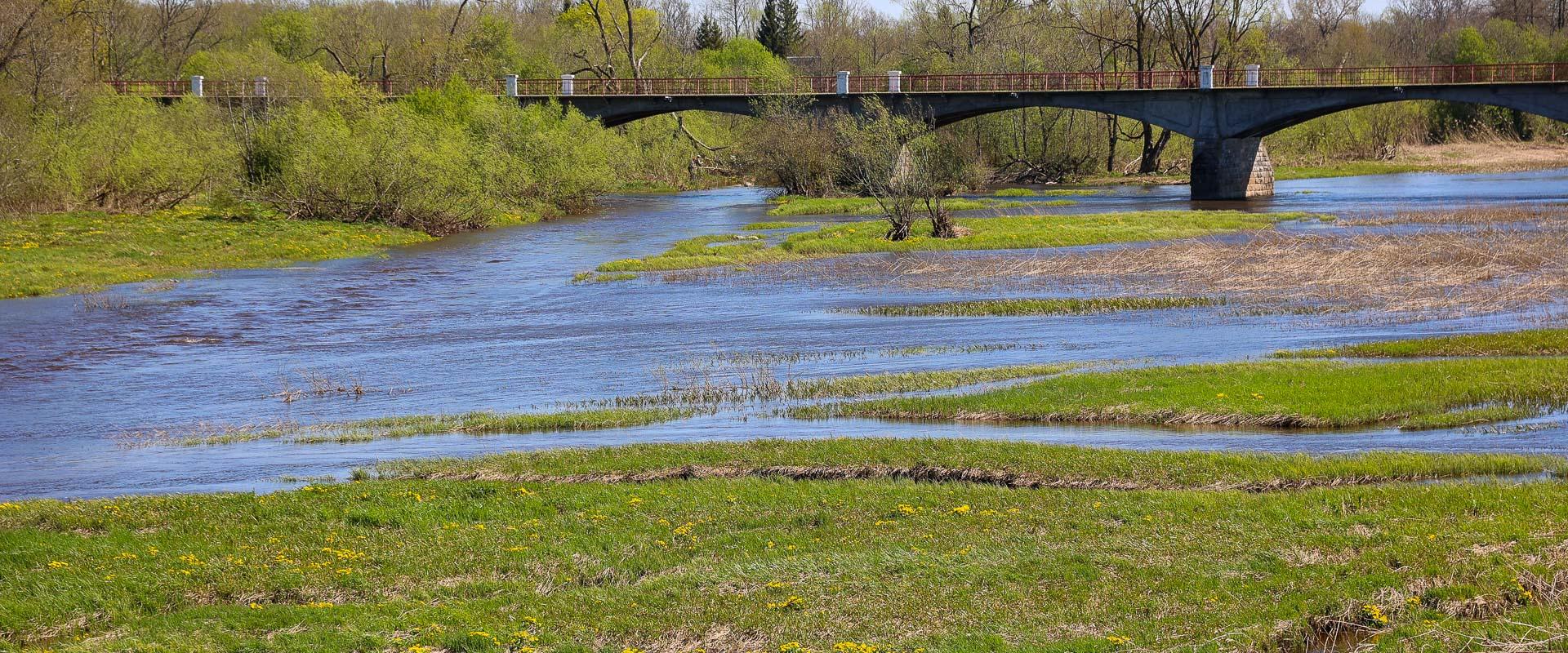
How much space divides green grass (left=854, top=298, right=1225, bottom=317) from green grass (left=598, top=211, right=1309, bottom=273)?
543 inches

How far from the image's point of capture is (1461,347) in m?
25.5

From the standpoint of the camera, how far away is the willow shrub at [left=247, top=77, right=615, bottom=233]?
6334 cm

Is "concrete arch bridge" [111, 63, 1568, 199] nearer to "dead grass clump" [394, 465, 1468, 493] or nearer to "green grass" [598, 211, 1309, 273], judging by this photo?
"green grass" [598, 211, 1309, 273]

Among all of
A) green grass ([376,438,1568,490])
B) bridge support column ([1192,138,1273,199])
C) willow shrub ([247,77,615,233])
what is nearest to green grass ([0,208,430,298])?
willow shrub ([247,77,615,233])

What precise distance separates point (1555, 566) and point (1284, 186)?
87.1 m

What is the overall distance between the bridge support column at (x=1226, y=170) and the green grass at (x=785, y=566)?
226 ft

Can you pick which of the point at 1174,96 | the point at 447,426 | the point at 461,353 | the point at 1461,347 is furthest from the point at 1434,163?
the point at 447,426

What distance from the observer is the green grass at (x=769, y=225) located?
65.2 m

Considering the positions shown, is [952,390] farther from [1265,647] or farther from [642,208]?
[642,208]

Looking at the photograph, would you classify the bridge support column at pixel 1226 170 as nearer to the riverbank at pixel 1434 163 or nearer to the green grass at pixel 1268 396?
the riverbank at pixel 1434 163

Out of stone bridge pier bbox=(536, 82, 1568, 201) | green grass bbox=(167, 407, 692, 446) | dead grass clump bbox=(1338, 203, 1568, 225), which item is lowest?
green grass bbox=(167, 407, 692, 446)

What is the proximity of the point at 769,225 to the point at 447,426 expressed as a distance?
1735 inches

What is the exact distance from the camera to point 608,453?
63.1 ft

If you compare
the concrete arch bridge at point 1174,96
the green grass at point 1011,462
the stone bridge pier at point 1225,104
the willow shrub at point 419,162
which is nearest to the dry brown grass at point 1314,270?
the green grass at point 1011,462
